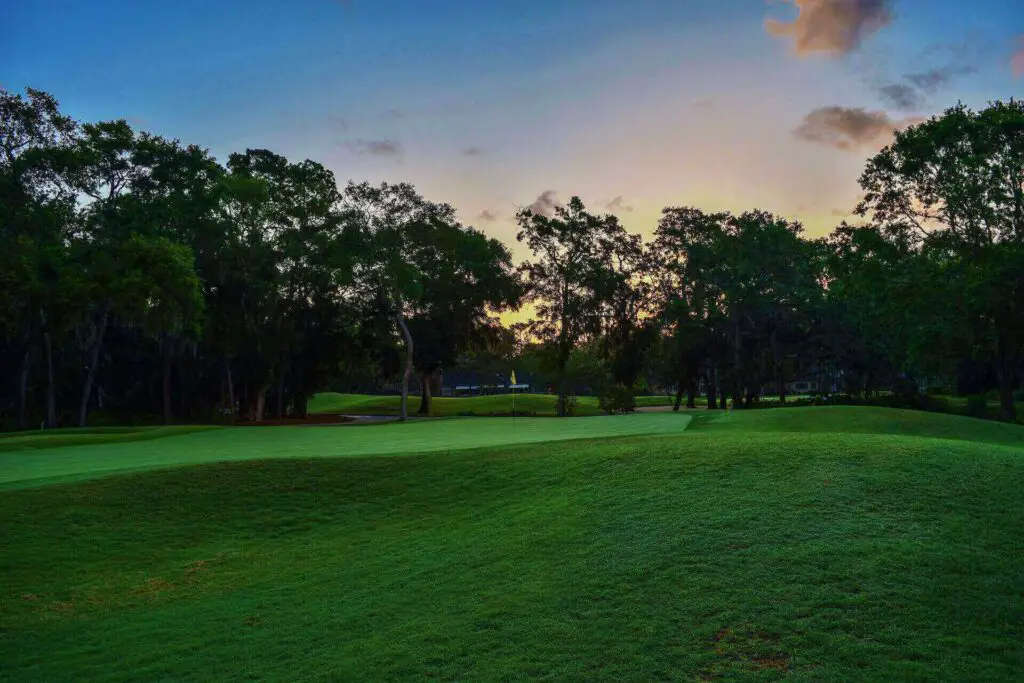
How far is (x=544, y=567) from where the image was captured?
8898 mm

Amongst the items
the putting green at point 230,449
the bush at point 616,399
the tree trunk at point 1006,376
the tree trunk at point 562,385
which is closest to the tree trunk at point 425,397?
the tree trunk at point 562,385

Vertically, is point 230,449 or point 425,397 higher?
point 425,397

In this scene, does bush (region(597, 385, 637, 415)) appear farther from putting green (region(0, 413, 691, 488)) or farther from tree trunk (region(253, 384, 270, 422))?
putting green (region(0, 413, 691, 488))

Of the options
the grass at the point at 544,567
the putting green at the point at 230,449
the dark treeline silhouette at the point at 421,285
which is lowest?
the grass at the point at 544,567

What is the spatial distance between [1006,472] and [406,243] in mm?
41296

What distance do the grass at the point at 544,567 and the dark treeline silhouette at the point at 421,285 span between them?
2792 cm

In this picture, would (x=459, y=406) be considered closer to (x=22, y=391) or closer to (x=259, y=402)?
(x=259, y=402)

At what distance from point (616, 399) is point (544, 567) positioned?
45.2 metres

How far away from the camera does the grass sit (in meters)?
6.76

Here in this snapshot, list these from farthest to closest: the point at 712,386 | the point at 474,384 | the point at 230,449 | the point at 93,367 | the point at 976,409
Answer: the point at 474,384, the point at 712,386, the point at 976,409, the point at 93,367, the point at 230,449

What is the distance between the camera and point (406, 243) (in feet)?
162

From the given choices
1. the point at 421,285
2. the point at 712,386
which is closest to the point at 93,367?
the point at 421,285

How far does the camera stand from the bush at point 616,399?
53375 millimetres

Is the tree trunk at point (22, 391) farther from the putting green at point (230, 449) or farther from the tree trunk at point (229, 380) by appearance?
the putting green at point (230, 449)
